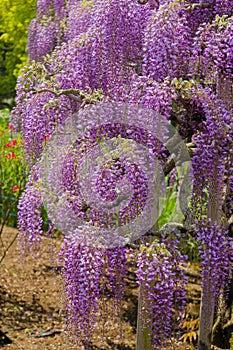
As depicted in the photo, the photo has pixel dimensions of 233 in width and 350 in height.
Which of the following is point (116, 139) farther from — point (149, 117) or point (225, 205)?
point (225, 205)

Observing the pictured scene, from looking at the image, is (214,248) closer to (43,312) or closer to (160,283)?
(160,283)

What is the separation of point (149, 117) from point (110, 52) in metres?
0.52

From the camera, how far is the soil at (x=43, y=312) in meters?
4.26

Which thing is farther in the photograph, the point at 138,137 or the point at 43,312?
the point at 43,312

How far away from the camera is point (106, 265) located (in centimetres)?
297

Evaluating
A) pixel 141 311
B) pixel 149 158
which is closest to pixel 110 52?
pixel 149 158

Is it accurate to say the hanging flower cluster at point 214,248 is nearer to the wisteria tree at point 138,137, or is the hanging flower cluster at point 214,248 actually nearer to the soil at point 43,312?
the wisteria tree at point 138,137

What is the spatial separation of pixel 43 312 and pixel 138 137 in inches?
102

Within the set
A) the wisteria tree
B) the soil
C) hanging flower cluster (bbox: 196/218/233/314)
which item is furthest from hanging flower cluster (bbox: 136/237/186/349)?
the soil

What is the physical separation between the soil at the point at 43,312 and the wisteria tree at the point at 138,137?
2.82ft

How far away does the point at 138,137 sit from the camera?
8.95 feet

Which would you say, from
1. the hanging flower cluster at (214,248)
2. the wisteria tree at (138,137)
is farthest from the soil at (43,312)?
the hanging flower cluster at (214,248)

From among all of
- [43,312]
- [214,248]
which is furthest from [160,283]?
[43,312]

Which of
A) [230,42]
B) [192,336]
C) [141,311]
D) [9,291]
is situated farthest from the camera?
[9,291]
